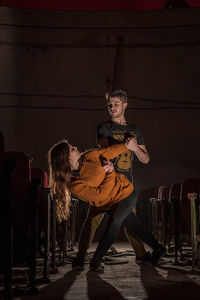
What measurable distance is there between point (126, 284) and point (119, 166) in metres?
1.09

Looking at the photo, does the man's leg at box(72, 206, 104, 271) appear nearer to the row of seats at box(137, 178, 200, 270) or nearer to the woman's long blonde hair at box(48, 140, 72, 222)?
the woman's long blonde hair at box(48, 140, 72, 222)

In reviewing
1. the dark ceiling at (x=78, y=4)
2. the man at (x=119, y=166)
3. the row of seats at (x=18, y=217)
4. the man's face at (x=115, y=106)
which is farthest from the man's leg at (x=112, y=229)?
the dark ceiling at (x=78, y=4)

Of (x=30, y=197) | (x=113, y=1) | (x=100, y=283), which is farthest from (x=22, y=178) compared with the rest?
(x=113, y=1)

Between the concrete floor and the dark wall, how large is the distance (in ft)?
17.8

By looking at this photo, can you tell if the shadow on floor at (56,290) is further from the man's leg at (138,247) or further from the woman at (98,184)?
the man's leg at (138,247)

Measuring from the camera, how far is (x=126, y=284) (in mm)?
2582

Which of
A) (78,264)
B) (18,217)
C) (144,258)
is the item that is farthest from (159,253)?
(18,217)

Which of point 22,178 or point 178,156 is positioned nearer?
point 22,178

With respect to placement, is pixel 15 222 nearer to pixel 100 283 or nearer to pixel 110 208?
pixel 100 283

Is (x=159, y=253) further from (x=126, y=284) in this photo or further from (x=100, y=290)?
(x=100, y=290)

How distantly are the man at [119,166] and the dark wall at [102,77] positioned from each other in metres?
5.17

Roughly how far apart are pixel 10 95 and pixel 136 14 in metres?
3.21

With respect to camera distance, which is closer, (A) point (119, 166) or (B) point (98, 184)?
(B) point (98, 184)

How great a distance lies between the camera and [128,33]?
8930mm
